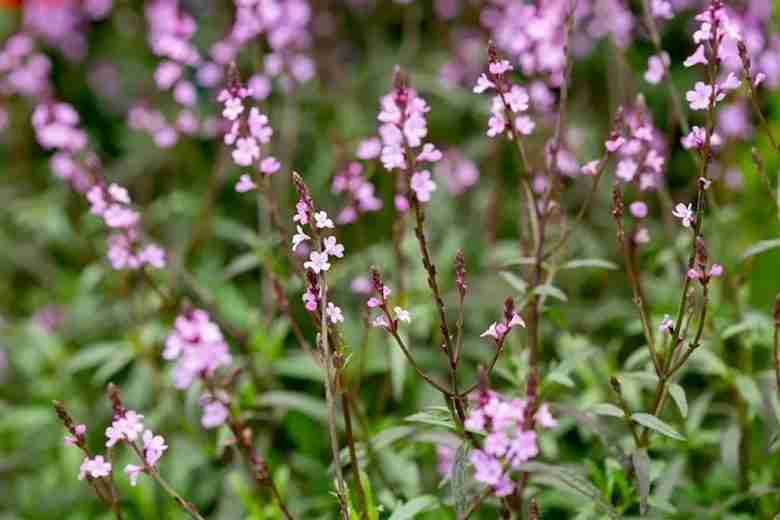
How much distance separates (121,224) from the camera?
302 cm

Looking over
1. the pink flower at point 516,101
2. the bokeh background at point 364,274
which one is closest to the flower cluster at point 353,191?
the bokeh background at point 364,274

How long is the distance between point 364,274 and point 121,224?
116 centimetres

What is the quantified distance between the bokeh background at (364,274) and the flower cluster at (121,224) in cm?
30

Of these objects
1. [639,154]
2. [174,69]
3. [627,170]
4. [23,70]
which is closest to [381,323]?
[627,170]

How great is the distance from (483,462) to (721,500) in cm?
152

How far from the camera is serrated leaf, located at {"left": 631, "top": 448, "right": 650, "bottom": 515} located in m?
2.39

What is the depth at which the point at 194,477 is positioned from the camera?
3.88m

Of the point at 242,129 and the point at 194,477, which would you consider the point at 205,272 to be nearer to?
the point at 194,477

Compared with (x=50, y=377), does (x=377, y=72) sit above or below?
above

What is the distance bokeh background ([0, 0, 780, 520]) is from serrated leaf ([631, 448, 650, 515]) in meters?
0.10

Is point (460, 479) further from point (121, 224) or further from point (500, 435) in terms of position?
point (121, 224)

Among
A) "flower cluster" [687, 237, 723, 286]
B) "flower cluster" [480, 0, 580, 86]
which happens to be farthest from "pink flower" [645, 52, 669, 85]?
"flower cluster" [687, 237, 723, 286]

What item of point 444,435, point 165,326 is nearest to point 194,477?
point 165,326

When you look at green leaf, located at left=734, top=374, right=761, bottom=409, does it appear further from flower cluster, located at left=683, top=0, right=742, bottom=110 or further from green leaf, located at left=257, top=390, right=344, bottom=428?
green leaf, located at left=257, top=390, right=344, bottom=428
